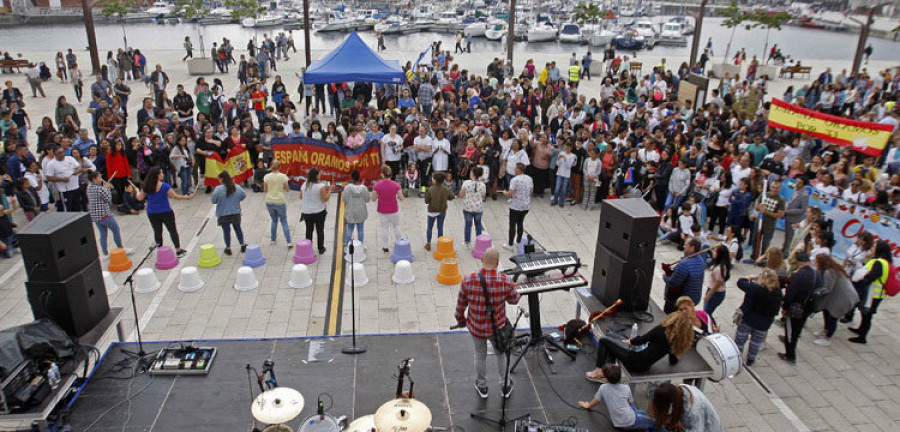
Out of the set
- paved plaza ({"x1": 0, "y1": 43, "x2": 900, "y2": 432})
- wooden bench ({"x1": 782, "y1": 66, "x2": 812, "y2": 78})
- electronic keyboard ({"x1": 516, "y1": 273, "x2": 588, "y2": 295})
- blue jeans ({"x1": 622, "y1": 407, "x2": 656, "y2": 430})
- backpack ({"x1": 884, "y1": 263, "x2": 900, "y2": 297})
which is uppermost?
wooden bench ({"x1": 782, "y1": 66, "x2": 812, "y2": 78})

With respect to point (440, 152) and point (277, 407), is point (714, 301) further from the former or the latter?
point (440, 152)

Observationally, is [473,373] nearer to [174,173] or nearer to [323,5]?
[174,173]

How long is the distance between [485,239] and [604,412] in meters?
4.88

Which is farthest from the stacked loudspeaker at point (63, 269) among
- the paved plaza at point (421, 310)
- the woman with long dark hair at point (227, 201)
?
the woman with long dark hair at point (227, 201)

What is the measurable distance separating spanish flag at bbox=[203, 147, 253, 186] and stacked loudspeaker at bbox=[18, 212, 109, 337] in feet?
21.6

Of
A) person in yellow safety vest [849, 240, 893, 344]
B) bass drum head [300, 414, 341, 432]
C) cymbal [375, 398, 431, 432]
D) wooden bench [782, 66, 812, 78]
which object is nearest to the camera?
cymbal [375, 398, 431, 432]

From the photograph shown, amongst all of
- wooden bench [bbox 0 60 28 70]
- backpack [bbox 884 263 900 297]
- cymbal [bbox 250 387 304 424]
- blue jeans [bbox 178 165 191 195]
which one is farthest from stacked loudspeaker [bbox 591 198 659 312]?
wooden bench [bbox 0 60 28 70]

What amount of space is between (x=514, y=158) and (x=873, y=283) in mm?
7018

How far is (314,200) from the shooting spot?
35.7ft

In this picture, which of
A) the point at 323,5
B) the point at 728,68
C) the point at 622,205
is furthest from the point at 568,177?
the point at 323,5

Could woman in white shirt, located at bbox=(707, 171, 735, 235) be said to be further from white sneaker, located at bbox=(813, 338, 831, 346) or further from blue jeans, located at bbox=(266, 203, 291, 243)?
blue jeans, located at bbox=(266, 203, 291, 243)

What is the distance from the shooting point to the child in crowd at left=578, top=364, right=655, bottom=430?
21.2ft

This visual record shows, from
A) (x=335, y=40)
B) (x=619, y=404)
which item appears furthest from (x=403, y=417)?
(x=335, y=40)

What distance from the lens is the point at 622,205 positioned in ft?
25.4
